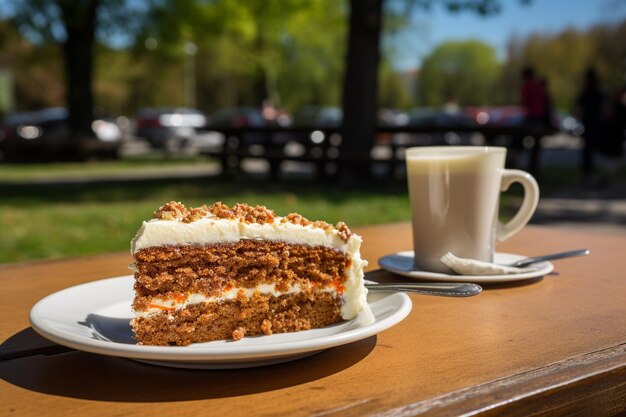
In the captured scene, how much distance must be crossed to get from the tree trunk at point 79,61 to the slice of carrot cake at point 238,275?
19.6 meters

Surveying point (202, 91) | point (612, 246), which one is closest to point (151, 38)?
point (612, 246)

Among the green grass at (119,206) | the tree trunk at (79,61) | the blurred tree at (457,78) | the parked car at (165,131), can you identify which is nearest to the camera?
the green grass at (119,206)

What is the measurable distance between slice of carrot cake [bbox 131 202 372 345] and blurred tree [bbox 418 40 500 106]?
77613 millimetres

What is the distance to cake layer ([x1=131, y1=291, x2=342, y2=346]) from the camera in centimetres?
127

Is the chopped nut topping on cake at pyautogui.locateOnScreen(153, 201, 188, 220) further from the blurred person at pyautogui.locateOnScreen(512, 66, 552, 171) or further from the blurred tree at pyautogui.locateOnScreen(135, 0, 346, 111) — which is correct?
the blurred tree at pyautogui.locateOnScreen(135, 0, 346, 111)

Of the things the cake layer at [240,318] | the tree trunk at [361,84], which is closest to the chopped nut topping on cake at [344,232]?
the cake layer at [240,318]

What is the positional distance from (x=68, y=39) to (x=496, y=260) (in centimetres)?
2012

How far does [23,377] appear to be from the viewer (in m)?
1.10

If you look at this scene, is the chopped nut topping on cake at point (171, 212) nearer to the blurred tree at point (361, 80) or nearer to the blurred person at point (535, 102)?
the blurred tree at point (361, 80)

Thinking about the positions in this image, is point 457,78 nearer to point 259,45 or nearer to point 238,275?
point 259,45

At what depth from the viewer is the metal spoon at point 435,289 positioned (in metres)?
1.42

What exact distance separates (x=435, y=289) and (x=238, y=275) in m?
0.41

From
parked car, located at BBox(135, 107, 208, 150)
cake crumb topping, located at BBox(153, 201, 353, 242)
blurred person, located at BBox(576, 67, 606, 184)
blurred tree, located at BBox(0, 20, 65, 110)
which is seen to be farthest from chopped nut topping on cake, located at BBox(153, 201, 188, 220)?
blurred tree, located at BBox(0, 20, 65, 110)

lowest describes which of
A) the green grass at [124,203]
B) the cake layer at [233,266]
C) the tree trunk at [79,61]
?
the green grass at [124,203]
